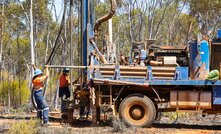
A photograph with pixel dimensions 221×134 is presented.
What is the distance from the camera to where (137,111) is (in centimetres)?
1312

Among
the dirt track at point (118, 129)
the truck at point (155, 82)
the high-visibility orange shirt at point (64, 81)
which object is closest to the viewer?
the dirt track at point (118, 129)

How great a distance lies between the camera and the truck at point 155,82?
12633mm

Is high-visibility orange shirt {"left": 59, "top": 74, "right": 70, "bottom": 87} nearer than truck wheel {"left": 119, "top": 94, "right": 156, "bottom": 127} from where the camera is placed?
No

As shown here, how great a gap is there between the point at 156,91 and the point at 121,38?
122ft

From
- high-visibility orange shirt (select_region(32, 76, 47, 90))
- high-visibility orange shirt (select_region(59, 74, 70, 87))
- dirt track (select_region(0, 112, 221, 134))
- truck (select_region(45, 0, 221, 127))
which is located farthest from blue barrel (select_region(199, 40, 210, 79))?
high-visibility orange shirt (select_region(59, 74, 70, 87))

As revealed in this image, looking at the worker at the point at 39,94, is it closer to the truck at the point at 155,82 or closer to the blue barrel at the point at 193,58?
the truck at the point at 155,82

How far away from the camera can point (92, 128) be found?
41.7 ft

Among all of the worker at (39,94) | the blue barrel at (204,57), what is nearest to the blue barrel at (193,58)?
the blue barrel at (204,57)

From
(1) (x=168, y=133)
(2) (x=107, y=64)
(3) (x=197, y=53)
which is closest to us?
(1) (x=168, y=133)

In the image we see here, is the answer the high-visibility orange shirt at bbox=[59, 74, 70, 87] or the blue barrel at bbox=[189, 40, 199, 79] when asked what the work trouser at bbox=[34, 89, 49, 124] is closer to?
the high-visibility orange shirt at bbox=[59, 74, 70, 87]

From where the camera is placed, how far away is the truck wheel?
42.5ft

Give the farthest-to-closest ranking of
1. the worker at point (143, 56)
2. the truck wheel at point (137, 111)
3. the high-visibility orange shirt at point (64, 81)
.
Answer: the high-visibility orange shirt at point (64, 81), the worker at point (143, 56), the truck wheel at point (137, 111)

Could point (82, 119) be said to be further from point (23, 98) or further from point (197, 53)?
point (23, 98)

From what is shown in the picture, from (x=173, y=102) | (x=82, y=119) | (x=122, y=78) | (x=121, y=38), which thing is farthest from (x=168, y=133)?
(x=121, y=38)
